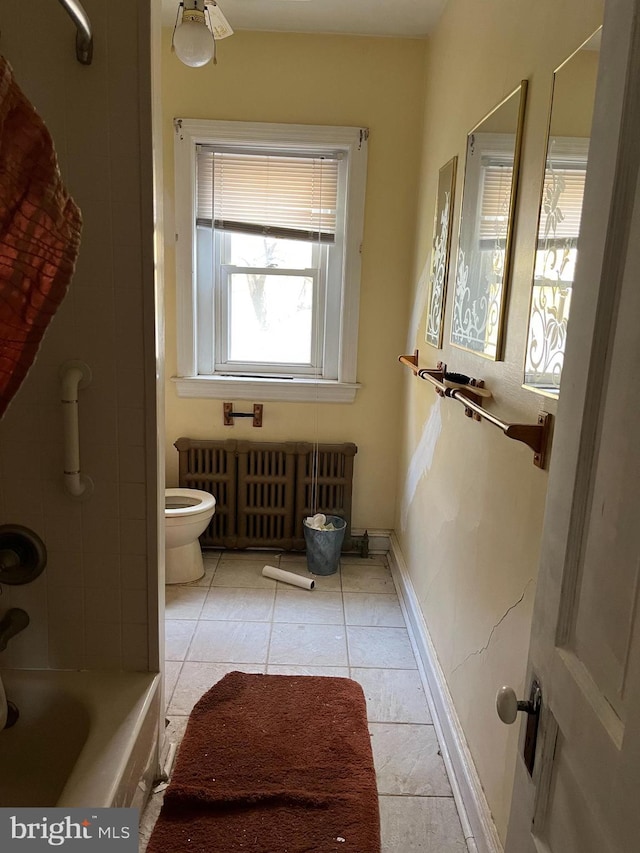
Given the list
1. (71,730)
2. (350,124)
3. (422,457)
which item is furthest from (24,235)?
(350,124)

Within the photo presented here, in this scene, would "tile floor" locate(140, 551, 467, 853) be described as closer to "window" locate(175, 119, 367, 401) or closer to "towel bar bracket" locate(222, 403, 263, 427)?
"towel bar bracket" locate(222, 403, 263, 427)

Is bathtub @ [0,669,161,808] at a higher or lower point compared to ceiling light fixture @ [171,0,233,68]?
lower

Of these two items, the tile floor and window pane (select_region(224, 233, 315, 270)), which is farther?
window pane (select_region(224, 233, 315, 270))

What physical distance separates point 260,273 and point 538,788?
9.25ft

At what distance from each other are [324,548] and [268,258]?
1.58 metres

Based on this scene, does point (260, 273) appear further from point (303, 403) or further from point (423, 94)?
point (423, 94)

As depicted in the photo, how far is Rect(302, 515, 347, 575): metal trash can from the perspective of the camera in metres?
3.04

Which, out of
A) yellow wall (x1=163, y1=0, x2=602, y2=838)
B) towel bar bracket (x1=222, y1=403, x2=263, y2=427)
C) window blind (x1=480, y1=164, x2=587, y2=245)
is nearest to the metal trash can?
yellow wall (x1=163, y1=0, x2=602, y2=838)

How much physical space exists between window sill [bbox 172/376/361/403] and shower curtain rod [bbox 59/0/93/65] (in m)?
1.94

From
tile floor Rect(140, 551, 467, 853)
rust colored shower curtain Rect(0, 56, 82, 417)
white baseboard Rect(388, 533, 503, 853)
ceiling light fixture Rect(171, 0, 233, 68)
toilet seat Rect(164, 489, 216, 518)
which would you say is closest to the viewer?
rust colored shower curtain Rect(0, 56, 82, 417)

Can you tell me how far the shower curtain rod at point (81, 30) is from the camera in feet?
3.92

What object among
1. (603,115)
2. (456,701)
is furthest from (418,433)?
(603,115)

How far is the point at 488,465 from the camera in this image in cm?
166

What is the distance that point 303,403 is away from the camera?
3268 millimetres
